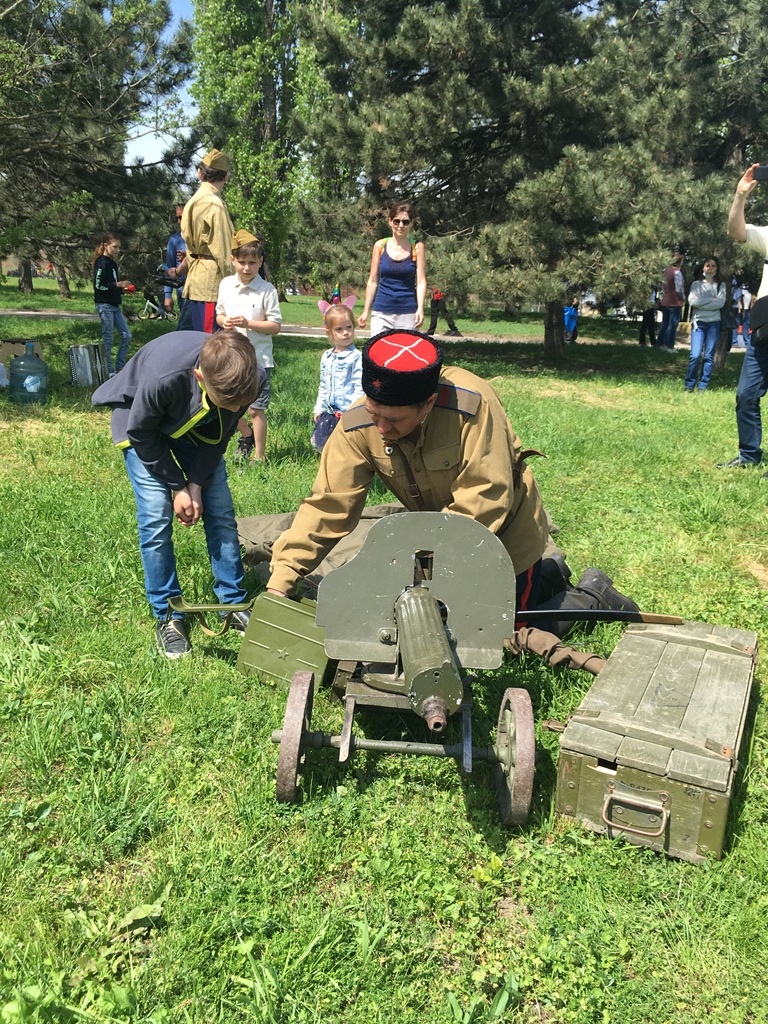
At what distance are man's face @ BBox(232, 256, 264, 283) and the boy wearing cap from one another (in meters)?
0.74

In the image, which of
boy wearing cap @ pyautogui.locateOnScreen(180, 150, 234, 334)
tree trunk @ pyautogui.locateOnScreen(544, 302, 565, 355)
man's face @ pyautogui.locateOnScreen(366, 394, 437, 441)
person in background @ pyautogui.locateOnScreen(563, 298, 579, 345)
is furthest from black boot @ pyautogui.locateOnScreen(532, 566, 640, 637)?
person in background @ pyautogui.locateOnScreen(563, 298, 579, 345)

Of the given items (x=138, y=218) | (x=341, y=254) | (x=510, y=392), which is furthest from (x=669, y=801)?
(x=138, y=218)

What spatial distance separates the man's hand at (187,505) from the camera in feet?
12.4

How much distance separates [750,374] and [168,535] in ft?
17.2

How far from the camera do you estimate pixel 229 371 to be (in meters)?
3.35

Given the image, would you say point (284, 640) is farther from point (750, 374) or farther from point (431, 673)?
point (750, 374)

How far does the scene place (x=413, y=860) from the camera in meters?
2.72

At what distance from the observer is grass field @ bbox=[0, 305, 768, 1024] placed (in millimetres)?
2246

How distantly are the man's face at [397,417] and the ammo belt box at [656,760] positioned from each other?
1226 mm

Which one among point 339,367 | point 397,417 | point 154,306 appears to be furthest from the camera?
point 154,306

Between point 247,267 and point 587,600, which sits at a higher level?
point 247,267

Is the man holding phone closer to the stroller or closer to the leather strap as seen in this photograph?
the leather strap

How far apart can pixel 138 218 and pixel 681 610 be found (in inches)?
604

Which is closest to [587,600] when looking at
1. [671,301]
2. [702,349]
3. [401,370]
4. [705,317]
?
[401,370]
